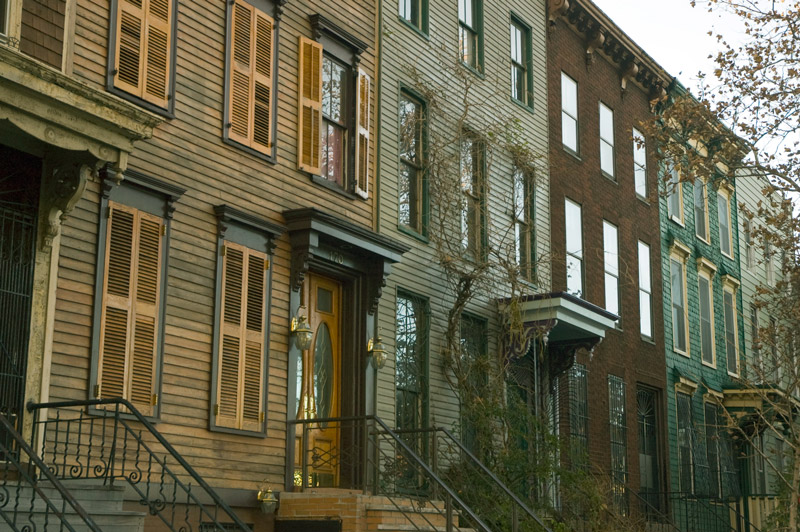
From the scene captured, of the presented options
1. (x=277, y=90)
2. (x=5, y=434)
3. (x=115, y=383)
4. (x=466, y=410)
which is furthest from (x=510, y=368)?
(x=5, y=434)

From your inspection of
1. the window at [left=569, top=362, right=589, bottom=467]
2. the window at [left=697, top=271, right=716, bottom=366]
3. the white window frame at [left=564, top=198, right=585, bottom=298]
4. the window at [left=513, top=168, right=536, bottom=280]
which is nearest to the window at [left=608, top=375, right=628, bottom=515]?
the window at [left=569, top=362, right=589, bottom=467]

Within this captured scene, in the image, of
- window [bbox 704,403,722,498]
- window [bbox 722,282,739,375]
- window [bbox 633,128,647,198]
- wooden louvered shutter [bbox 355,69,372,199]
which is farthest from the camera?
window [bbox 722,282,739,375]

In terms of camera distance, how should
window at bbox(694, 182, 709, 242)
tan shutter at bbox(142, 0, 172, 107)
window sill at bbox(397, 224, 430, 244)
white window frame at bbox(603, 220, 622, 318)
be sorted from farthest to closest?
1. window at bbox(694, 182, 709, 242)
2. white window frame at bbox(603, 220, 622, 318)
3. window sill at bbox(397, 224, 430, 244)
4. tan shutter at bbox(142, 0, 172, 107)

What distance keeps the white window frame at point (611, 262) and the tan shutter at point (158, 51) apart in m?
12.7

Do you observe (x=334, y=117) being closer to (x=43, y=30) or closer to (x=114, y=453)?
(x=43, y=30)

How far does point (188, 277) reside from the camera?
12492mm

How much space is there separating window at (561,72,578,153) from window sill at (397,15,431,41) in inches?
201

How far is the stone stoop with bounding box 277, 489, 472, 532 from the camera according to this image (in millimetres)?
12461

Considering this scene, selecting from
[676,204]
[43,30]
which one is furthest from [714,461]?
[43,30]

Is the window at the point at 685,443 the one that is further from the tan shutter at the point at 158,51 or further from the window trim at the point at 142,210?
the tan shutter at the point at 158,51

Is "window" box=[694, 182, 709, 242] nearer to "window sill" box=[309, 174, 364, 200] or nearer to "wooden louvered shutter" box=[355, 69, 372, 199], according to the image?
"wooden louvered shutter" box=[355, 69, 372, 199]

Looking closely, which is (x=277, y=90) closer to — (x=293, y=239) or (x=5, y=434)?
(x=293, y=239)

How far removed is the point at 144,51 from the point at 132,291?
2682mm

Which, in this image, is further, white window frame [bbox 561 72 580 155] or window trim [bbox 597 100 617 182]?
window trim [bbox 597 100 617 182]
